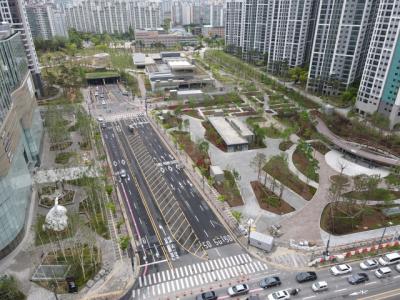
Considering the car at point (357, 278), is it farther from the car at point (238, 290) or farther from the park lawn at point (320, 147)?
the park lawn at point (320, 147)

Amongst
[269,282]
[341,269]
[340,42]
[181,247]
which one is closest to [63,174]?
[181,247]

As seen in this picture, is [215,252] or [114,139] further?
[114,139]

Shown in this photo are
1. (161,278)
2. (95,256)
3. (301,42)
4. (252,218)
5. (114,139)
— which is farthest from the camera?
(301,42)

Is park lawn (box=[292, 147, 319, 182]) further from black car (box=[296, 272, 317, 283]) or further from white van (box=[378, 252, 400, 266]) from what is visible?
black car (box=[296, 272, 317, 283])

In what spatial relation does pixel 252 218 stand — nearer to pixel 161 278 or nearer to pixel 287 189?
Answer: pixel 287 189

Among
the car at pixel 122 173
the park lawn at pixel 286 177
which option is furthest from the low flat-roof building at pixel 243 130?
the car at pixel 122 173

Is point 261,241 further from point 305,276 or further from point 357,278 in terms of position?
point 357,278

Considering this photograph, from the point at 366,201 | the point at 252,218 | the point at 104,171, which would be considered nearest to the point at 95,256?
the point at 104,171
